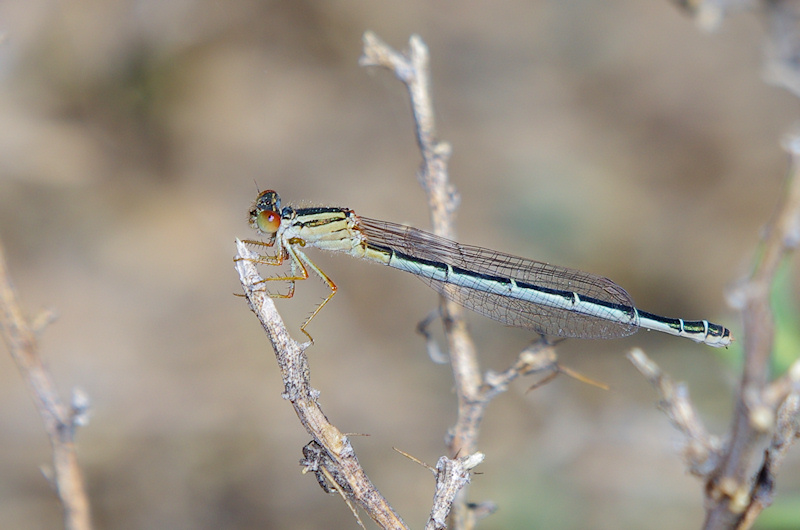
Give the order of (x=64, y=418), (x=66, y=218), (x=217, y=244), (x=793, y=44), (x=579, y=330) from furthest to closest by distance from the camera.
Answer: (x=217, y=244), (x=66, y=218), (x=579, y=330), (x=793, y=44), (x=64, y=418)

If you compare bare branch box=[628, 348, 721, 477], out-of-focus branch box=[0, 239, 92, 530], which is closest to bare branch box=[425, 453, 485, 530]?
bare branch box=[628, 348, 721, 477]

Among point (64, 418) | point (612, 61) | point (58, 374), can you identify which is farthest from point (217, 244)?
point (612, 61)

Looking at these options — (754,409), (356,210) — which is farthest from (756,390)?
(356,210)

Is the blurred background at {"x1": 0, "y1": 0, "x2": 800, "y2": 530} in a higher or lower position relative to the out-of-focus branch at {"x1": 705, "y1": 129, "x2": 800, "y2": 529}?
higher

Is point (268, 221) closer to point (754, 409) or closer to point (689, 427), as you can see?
point (689, 427)

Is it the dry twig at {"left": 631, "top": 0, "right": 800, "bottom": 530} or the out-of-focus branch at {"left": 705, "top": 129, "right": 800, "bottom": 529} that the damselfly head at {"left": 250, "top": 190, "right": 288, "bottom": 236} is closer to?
the dry twig at {"left": 631, "top": 0, "right": 800, "bottom": 530}

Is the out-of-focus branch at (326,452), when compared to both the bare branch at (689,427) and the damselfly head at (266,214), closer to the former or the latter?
the bare branch at (689,427)

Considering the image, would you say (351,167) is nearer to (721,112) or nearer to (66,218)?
(66,218)
